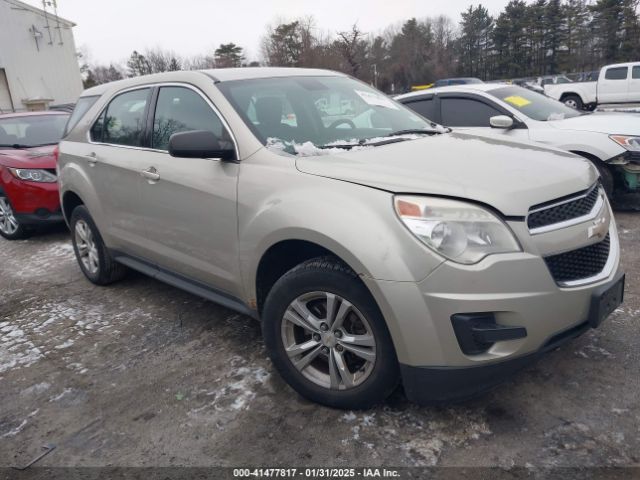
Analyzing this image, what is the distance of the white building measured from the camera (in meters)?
26.7

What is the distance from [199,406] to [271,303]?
70 cm

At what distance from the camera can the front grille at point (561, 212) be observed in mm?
2238

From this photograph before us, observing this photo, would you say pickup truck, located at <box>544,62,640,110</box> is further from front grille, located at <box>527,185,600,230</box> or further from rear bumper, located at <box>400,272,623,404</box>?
rear bumper, located at <box>400,272,623,404</box>

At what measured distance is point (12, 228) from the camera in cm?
684

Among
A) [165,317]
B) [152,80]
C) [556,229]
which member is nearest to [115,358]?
[165,317]

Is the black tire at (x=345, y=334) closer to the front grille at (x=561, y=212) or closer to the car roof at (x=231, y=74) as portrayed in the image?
the front grille at (x=561, y=212)

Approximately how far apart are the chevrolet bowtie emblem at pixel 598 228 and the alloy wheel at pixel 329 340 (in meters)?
1.12

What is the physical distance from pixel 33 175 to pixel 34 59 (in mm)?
26345

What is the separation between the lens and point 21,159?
6508 mm

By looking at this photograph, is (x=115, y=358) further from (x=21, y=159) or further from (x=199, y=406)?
(x=21, y=159)

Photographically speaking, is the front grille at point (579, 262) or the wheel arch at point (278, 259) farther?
the wheel arch at point (278, 259)

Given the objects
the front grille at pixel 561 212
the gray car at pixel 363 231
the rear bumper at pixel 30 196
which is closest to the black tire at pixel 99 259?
the gray car at pixel 363 231

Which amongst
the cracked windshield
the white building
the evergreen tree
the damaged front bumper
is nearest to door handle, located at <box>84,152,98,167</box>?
the cracked windshield

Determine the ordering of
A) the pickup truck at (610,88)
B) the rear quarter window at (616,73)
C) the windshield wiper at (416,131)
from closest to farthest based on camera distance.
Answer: the windshield wiper at (416,131)
the pickup truck at (610,88)
the rear quarter window at (616,73)
